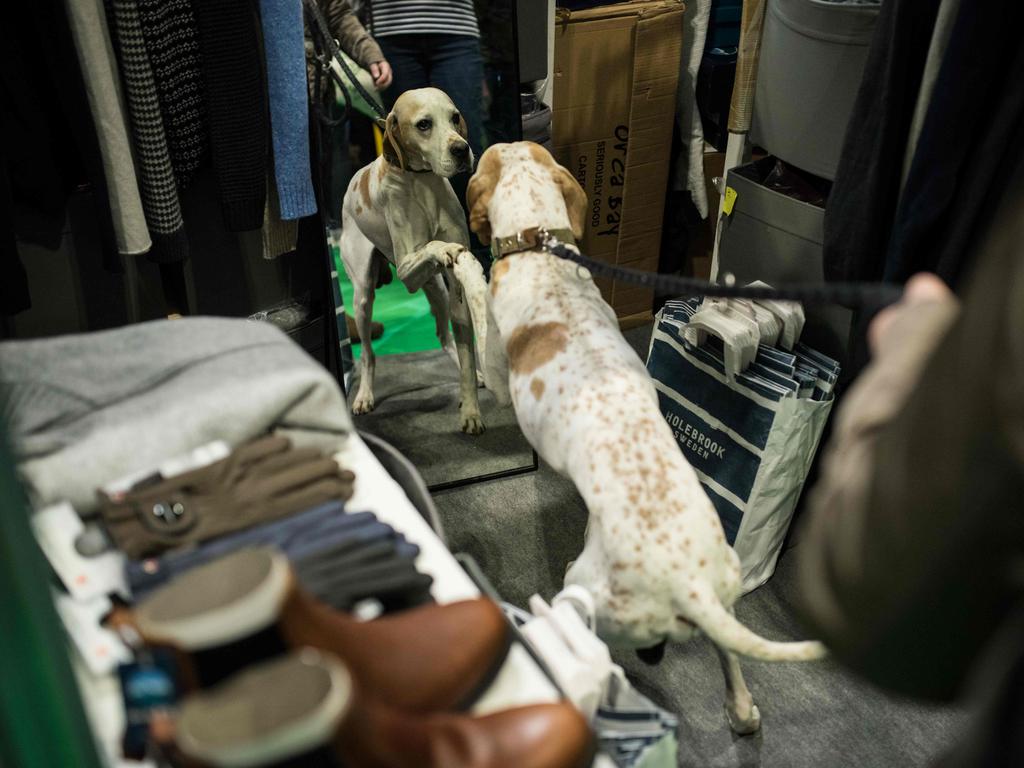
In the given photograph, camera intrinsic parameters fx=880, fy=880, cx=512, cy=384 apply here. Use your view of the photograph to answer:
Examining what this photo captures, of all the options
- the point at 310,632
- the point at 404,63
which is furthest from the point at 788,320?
the point at 310,632

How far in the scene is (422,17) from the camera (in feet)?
7.42

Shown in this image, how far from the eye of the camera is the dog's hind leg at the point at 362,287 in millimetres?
2633

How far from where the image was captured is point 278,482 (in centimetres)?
102

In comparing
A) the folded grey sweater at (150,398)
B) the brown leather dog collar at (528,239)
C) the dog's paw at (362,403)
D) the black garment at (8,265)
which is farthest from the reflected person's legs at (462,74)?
the folded grey sweater at (150,398)

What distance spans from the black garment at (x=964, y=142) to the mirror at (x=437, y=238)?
3.59ft

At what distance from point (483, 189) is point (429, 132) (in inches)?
9.2

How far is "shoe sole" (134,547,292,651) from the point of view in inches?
24.1

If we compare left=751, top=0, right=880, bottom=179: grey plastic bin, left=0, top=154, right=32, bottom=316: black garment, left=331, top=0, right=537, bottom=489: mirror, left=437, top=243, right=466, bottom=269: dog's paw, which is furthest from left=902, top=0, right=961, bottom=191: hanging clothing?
left=0, top=154, right=32, bottom=316: black garment

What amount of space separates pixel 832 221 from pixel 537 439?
0.94 m

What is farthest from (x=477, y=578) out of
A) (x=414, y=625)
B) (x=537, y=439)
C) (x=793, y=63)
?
(x=793, y=63)

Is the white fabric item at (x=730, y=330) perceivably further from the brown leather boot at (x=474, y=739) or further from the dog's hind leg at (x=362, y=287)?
the brown leather boot at (x=474, y=739)

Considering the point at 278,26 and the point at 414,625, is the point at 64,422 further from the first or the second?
the point at 278,26

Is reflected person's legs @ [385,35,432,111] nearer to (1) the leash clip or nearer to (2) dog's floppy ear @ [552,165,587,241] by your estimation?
(2) dog's floppy ear @ [552,165,587,241]

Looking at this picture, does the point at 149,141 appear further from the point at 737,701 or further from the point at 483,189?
the point at 737,701
